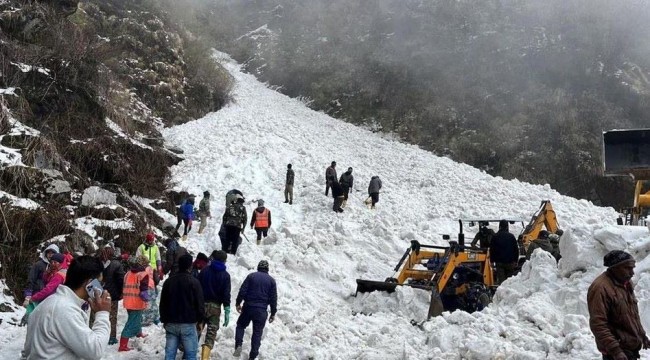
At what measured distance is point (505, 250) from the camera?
10.2 metres

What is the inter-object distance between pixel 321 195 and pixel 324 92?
22.9 meters

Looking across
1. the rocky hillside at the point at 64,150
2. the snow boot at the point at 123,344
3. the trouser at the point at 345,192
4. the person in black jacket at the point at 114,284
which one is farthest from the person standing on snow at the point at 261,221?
the snow boot at the point at 123,344

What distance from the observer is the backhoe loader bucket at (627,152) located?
35.9 ft

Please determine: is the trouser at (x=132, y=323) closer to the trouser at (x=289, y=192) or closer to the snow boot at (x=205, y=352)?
the snow boot at (x=205, y=352)

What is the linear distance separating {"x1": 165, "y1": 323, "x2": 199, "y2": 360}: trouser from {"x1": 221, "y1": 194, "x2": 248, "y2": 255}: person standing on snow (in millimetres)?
5420

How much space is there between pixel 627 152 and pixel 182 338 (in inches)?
402

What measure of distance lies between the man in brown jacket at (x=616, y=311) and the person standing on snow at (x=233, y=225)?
8340 mm

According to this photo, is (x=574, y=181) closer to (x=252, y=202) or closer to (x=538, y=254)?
(x=252, y=202)

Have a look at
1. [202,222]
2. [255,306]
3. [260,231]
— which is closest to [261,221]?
[260,231]

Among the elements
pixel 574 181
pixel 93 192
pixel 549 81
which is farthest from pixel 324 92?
pixel 93 192

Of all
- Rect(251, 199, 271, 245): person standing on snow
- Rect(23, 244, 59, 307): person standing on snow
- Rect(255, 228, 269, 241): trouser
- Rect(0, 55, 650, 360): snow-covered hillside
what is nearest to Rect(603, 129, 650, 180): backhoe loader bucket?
Rect(0, 55, 650, 360): snow-covered hillside

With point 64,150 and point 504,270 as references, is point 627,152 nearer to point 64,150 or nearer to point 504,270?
point 504,270

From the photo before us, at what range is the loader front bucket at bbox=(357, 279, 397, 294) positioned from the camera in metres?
9.48

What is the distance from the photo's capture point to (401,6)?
4425cm
